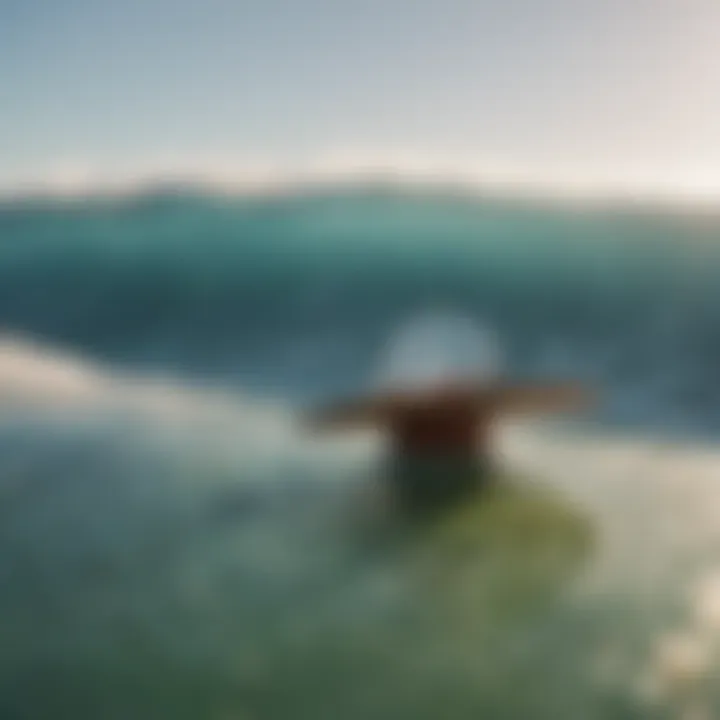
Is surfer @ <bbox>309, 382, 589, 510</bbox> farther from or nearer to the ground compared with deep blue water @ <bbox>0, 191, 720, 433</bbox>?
nearer to the ground

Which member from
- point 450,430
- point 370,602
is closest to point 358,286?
point 450,430

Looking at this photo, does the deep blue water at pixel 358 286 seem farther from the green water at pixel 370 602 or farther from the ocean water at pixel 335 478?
the green water at pixel 370 602

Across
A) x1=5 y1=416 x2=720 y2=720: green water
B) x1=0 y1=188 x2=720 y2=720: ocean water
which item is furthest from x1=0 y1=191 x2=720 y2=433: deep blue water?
x1=5 y1=416 x2=720 y2=720: green water

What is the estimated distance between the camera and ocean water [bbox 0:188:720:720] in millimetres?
1033

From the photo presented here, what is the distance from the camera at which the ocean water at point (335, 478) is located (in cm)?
103

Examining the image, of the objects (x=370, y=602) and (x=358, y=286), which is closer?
(x=370, y=602)

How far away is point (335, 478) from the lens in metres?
1.11

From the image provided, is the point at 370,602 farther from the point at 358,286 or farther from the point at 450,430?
the point at 358,286

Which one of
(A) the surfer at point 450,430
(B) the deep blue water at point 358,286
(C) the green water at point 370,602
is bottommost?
(C) the green water at point 370,602

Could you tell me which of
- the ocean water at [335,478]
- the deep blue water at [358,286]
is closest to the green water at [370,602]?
the ocean water at [335,478]

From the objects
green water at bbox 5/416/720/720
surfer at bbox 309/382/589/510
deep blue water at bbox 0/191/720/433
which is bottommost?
green water at bbox 5/416/720/720

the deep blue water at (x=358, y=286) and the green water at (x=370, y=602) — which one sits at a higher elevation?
the deep blue water at (x=358, y=286)

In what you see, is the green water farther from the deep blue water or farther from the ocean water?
the deep blue water

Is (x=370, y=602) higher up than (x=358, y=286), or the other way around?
(x=358, y=286)
